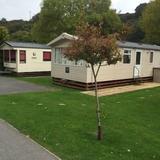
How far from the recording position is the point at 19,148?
7113mm

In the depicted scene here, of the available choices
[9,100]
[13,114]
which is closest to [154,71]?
[9,100]

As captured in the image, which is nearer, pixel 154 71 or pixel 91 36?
pixel 91 36

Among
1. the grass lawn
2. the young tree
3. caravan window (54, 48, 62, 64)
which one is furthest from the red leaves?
caravan window (54, 48, 62, 64)

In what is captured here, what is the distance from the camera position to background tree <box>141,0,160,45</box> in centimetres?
3736

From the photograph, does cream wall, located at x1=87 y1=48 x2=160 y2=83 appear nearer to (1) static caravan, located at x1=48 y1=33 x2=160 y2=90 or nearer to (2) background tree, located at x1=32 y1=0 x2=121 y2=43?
(1) static caravan, located at x1=48 y1=33 x2=160 y2=90

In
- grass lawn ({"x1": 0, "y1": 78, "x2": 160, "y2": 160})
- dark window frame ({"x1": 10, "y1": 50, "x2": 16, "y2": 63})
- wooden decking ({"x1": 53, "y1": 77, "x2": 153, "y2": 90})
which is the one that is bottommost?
grass lawn ({"x1": 0, "y1": 78, "x2": 160, "y2": 160})

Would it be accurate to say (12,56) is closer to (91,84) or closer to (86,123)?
(91,84)

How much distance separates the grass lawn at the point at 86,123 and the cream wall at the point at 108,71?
271 cm

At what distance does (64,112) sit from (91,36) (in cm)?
403

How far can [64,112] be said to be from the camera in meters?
11.3

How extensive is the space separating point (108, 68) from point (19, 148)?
1265 cm

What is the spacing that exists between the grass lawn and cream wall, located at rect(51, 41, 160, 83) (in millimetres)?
2714

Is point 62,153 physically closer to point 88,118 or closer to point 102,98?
point 88,118

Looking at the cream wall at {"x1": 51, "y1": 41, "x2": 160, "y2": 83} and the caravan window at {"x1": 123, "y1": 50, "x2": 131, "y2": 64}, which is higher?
the caravan window at {"x1": 123, "y1": 50, "x2": 131, "y2": 64}
